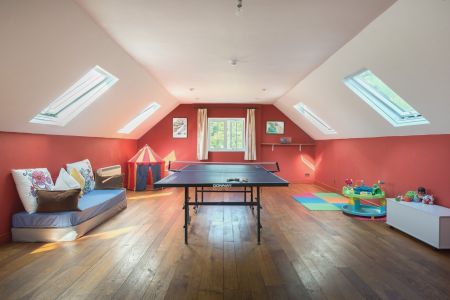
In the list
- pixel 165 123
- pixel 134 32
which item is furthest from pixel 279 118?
pixel 134 32

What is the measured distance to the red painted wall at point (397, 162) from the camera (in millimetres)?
3352

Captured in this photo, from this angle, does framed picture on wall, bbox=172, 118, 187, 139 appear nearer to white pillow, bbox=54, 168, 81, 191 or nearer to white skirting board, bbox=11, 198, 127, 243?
white pillow, bbox=54, 168, 81, 191

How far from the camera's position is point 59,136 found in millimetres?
4164

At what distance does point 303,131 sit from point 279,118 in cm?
82

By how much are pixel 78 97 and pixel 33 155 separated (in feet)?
3.56

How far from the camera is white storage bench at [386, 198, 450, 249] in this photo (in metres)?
2.87

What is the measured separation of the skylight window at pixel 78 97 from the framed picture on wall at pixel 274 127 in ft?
15.9

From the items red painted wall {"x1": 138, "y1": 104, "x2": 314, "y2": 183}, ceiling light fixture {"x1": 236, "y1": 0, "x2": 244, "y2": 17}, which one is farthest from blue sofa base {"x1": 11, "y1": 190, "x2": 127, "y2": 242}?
red painted wall {"x1": 138, "y1": 104, "x2": 314, "y2": 183}

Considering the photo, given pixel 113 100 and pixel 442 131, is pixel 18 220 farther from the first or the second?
pixel 442 131

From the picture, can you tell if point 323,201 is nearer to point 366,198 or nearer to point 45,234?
point 366,198

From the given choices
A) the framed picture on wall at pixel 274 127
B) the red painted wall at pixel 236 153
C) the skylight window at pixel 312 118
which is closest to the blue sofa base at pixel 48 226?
the red painted wall at pixel 236 153

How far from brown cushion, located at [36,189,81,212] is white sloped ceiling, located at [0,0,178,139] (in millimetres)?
879

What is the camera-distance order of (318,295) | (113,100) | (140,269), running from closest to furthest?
(318,295), (140,269), (113,100)

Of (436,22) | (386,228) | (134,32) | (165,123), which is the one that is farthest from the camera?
(165,123)
